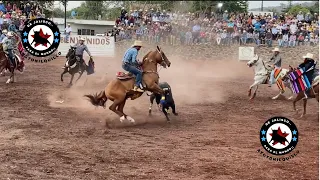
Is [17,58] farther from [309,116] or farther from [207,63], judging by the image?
[207,63]

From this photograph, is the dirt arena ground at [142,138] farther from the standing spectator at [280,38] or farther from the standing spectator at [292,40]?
the standing spectator at [292,40]

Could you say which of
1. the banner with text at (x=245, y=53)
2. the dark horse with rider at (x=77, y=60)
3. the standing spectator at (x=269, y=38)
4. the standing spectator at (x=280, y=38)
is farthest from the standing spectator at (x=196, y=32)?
the dark horse with rider at (x=77, y=60)

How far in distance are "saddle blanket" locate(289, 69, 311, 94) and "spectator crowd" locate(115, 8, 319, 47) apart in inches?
712

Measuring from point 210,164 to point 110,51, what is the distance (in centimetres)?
2139

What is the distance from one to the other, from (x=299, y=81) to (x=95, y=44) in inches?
671

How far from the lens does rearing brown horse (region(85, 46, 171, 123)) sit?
466 inches

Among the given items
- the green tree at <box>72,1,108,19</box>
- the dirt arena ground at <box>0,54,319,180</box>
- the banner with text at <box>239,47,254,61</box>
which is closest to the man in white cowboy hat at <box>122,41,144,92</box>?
the dirt arena ground at <box>0,54,319,180</box>

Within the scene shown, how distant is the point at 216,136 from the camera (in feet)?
Answer: 36.6

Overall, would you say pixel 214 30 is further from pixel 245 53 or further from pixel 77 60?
pixel 77 60

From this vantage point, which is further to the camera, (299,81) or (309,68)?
(299,81)

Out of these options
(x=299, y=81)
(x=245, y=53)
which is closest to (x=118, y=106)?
(x=299, y=81)
